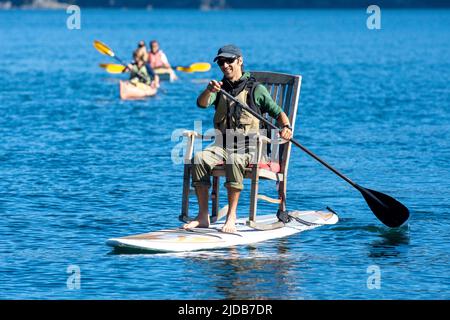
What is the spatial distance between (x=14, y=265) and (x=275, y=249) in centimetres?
299

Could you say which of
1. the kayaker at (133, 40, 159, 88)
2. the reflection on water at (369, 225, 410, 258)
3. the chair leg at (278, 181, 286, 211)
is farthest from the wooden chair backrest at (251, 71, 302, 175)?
the kayaker at (133, 40, 159, 88)

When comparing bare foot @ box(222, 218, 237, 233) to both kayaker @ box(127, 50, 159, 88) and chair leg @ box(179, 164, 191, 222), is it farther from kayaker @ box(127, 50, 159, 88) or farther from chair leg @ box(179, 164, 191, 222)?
kayaker @ box(127, 50, 159, 88)

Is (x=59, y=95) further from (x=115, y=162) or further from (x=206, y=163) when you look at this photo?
(x=206, y=163)

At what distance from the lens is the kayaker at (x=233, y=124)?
13.6 metres

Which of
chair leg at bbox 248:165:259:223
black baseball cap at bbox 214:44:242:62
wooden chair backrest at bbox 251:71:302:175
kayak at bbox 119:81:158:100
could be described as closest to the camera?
black baseball cap at bbox 214:44:242:62

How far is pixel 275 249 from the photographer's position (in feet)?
46.1

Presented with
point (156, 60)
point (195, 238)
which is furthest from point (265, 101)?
point (156, 60)

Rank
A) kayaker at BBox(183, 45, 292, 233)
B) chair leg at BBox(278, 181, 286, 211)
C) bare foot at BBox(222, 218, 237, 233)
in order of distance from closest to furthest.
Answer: kayaker at BBox(183, 45, 292, 233), bare foot at BBox(222, 218, 237, 233), chair leg at BBox(278, 181, 286, 211)

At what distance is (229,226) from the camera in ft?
46.1

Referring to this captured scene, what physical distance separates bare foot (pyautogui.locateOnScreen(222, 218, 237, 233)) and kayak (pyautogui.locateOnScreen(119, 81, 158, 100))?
2356cm

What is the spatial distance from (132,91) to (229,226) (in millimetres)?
23630

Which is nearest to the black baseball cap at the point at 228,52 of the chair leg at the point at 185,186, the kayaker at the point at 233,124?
the kayaker at the point at 233,124

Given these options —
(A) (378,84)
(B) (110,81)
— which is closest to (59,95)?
(B) (110,81)

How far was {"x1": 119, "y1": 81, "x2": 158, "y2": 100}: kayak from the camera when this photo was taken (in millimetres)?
37312
